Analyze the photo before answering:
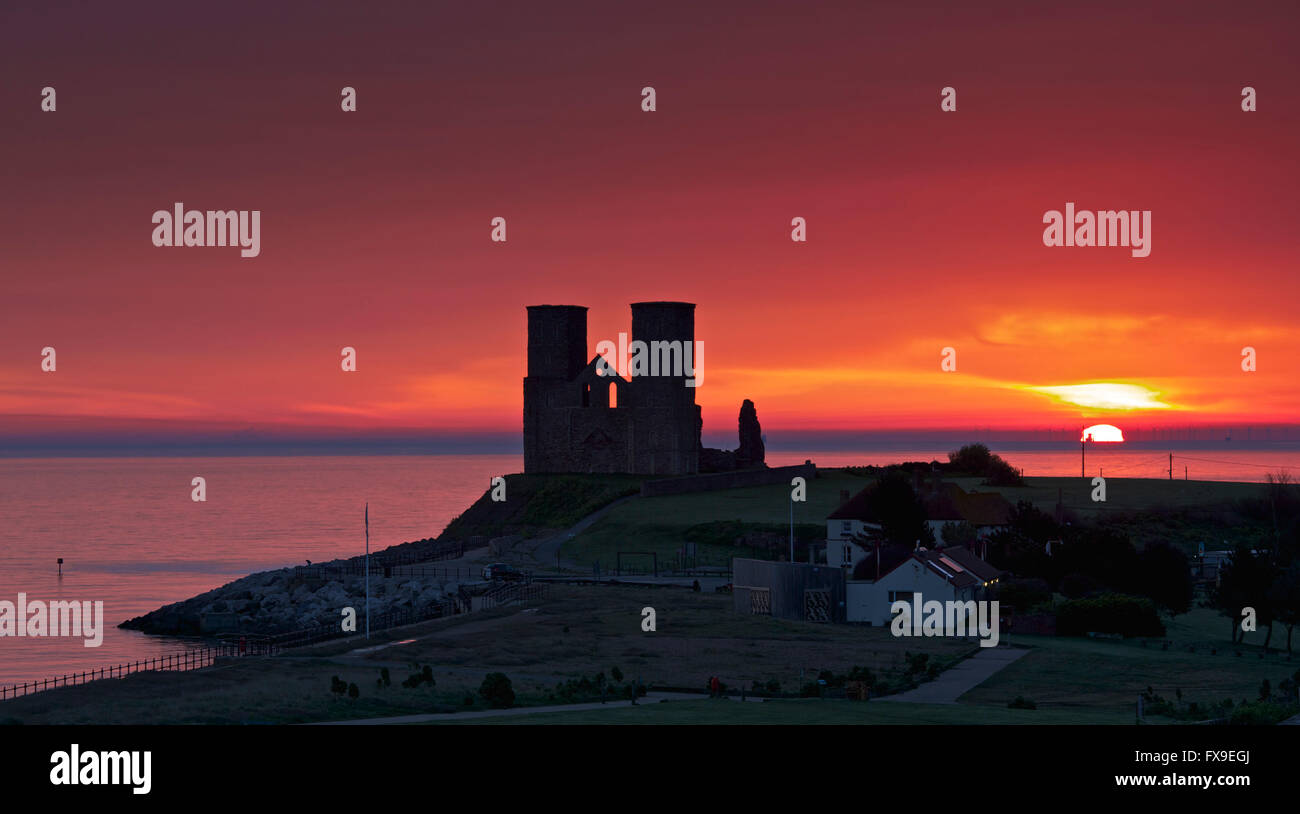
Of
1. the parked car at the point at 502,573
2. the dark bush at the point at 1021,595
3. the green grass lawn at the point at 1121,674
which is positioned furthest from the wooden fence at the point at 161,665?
the dark bush at the point at 1021,595

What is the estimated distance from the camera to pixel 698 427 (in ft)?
434

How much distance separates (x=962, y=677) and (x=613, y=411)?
9109 centimetres

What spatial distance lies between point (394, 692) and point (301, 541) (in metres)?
128

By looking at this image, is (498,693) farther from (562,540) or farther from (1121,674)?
(562,540)

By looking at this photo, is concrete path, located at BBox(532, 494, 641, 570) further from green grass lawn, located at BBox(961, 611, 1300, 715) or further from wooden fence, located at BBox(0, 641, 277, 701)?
green grass lawn, located at BBox(961, 611, 1300, 715)

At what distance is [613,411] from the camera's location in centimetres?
13338

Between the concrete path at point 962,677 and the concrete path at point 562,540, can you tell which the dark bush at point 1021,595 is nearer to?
the concrete path at point 962,677

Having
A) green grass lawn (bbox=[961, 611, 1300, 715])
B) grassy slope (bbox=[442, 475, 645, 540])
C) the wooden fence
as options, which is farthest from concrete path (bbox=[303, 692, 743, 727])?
grassy slope (bbox=[442, 475, 645, 540])

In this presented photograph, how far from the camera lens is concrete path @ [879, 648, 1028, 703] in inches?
1539

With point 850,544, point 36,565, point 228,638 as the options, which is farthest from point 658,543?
point 36,565

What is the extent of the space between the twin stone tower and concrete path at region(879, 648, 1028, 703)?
261 feet

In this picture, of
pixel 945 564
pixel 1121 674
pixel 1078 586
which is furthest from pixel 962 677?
pixel 1078 586
